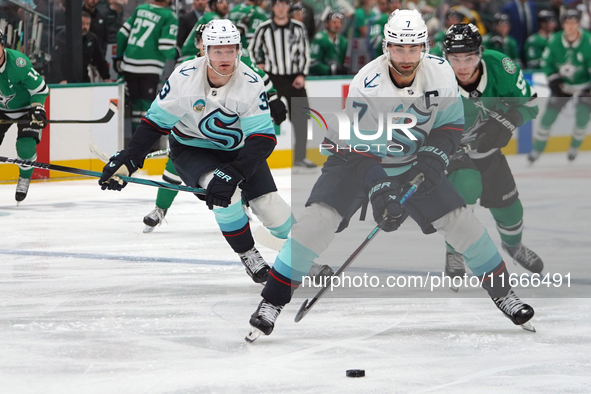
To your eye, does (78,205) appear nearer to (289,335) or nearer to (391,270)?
(391,270)

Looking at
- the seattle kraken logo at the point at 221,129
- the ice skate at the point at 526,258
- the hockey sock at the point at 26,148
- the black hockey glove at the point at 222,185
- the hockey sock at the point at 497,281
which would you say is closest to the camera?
the hockey sock at the point at 497,281

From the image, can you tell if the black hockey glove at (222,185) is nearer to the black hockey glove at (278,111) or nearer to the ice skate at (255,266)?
the ice skate at (255,266)

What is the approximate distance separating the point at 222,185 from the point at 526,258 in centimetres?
150

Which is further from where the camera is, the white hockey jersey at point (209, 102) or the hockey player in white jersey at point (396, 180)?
the white hockey jersey at point (209, 102)

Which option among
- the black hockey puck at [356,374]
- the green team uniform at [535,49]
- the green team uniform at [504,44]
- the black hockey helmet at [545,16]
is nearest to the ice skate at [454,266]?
the black hockey puck at [356,374]

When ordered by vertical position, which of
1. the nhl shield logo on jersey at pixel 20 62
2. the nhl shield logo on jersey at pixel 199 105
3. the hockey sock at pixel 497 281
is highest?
the nhl shield logo on jersey at pixel 199 105

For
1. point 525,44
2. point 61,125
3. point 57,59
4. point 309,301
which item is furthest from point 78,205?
point 525,44

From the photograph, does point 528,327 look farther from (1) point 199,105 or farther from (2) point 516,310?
(1) point 199,105

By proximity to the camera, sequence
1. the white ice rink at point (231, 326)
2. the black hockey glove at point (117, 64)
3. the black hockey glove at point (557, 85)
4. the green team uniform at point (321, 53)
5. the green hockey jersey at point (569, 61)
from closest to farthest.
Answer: the white ice rink at point (231, 326) < the black hockey glove at point (117, 64) < the green team uniform at point (321, 53) < the green hockey jersey at point (569, 61) < the black hockey glove at point (557, 85)

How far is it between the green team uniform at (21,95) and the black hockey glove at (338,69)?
3.27m

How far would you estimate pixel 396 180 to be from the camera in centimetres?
303

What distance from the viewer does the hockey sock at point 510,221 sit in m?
3.87

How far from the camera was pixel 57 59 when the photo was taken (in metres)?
7.30

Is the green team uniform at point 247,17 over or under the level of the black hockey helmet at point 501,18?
over
